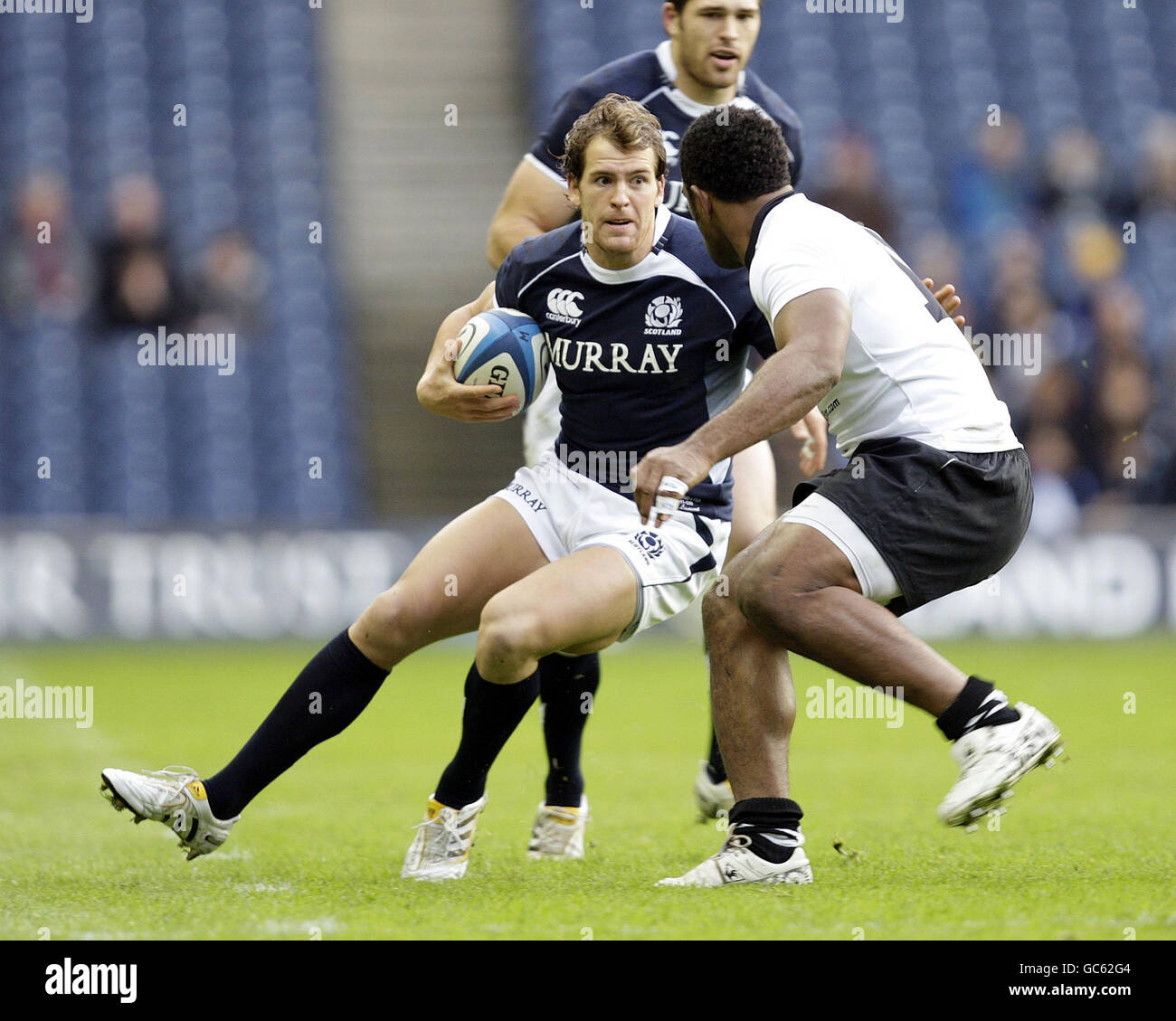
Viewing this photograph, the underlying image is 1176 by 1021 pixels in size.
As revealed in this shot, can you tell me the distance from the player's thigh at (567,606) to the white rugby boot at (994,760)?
94 cm

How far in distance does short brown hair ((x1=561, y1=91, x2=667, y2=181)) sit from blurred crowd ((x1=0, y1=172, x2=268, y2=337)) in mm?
9057

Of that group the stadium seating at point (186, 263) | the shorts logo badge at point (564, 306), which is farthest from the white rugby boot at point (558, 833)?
the stadium seating at point (186, 263)

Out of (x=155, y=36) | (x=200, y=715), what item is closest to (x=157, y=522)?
(x=200, y=715)

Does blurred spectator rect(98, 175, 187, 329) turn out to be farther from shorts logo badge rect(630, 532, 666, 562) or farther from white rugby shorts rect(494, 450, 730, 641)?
shorts logo badge rect(630, 532, 666, 562)

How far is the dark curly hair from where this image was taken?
13.9 feet

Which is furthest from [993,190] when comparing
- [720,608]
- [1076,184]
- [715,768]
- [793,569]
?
[793,569]

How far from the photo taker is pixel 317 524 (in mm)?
11711

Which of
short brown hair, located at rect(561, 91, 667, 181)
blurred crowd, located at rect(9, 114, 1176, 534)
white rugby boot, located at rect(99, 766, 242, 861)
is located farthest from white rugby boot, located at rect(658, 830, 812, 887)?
blurred crowd, located at rect(9, 114, 1176, 534)

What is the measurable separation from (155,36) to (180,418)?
4.12m

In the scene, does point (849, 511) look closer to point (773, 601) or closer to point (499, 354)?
point (773, 601)

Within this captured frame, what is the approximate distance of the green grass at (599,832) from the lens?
3689 millimetres

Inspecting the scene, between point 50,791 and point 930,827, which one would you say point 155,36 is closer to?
point 50,791

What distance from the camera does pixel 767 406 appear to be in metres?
3.88

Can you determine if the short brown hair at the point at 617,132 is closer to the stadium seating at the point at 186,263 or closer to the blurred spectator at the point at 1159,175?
the stadium seating at the point at 186,263
